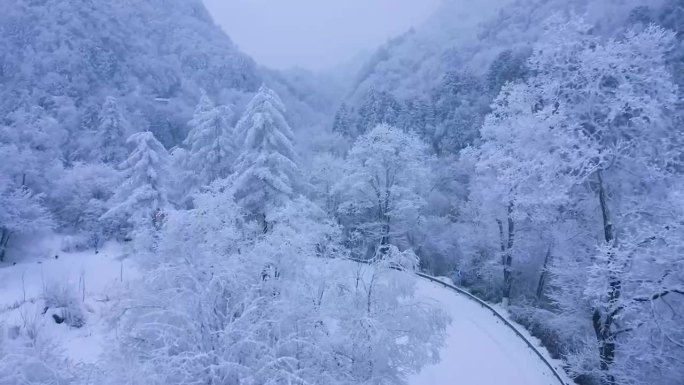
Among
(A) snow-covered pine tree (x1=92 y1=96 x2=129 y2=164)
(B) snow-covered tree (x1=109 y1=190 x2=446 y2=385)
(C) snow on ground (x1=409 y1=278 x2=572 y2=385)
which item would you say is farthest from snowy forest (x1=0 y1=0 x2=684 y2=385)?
→ (C) snow on ground (x1=409 y1=278 x2=572 y2=385)

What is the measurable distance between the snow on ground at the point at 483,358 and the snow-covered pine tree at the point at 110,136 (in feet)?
96.7

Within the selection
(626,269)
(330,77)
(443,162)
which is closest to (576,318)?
(626,269)

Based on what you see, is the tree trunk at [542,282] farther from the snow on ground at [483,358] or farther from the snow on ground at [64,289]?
the snow on ground at [64,289]

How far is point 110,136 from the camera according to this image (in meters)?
34.0

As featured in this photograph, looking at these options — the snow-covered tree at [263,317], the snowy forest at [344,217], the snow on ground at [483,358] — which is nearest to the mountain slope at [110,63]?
the snowy forest at [344,217]

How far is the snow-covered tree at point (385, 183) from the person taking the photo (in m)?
24.5

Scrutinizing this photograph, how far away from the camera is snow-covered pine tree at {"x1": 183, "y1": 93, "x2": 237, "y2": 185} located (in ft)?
78.6

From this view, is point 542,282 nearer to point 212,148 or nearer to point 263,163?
point 263,163

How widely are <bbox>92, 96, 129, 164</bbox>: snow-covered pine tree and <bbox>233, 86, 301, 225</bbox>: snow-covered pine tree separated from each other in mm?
18078

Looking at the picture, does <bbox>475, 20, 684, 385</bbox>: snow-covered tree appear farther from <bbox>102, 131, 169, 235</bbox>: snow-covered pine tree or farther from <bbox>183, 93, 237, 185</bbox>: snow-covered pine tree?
<bbox>102, 131, 169, 235</bbox>: snow-covered pine tree

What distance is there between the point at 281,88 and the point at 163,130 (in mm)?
33042

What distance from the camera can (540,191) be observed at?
11.3 meters

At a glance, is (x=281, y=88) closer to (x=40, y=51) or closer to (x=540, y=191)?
(x=40, y=51)

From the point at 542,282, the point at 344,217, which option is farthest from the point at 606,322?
the point at 344,217
